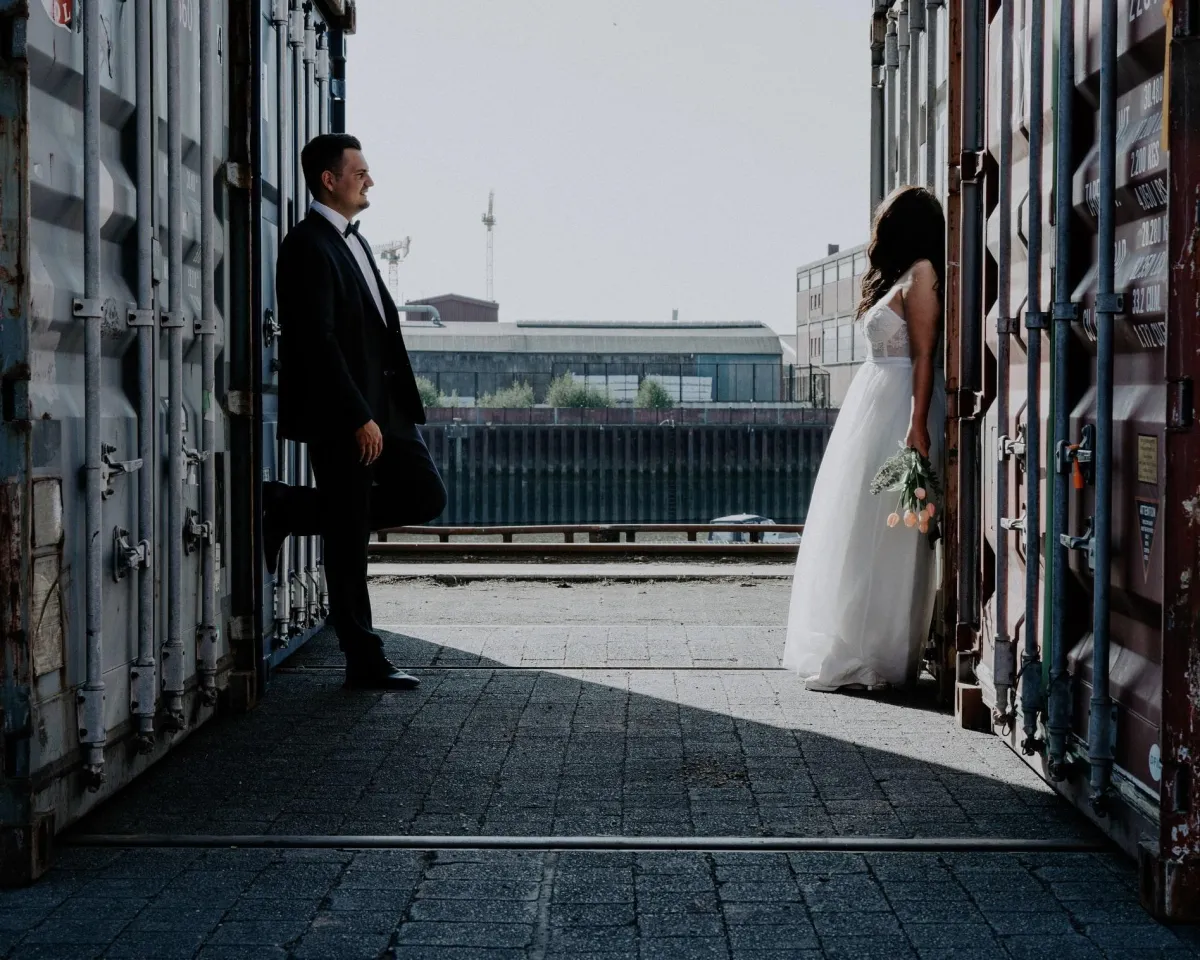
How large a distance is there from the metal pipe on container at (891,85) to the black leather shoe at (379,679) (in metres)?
3.38

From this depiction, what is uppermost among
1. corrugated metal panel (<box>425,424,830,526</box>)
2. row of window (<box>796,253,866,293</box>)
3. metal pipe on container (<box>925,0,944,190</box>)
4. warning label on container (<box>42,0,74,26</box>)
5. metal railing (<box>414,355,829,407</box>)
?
row of window (<box>796,253,866,293</box>)

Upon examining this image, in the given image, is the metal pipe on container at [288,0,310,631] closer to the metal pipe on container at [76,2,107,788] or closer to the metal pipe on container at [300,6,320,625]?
the metal pipe on container at [300,6,320,625]

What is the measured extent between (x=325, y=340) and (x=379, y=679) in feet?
4.40

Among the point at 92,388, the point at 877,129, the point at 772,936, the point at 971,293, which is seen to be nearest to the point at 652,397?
the point at 877,129

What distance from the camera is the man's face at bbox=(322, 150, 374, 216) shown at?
5887mm

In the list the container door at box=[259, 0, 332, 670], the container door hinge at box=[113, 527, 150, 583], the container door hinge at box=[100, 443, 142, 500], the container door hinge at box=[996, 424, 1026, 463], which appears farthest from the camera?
the container door at box=[259, 0, 332, 670]

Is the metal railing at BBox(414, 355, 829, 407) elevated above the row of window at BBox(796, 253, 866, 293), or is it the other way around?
the row of window at BBox(796, 253, 866, 293)

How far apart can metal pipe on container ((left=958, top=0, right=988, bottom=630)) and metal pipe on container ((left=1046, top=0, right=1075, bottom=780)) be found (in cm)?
127

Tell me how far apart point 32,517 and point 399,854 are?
1.17 meters

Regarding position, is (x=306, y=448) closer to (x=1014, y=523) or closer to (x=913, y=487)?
(x=913, y=487)

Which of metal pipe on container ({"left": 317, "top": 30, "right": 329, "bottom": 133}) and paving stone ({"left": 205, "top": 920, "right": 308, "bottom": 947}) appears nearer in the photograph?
paving stone ({"left": 205, "top": 920, "right": 308, "bottom": 947})

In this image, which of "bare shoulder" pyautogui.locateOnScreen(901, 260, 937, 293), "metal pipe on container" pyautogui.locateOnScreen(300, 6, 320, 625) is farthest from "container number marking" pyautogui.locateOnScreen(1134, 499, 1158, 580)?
"metal pipe on container" pyautogui.locateOnScreen(300, 6, 320, 625)

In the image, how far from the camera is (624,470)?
55531mm

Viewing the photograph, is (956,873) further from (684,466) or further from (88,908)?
(684,466)
